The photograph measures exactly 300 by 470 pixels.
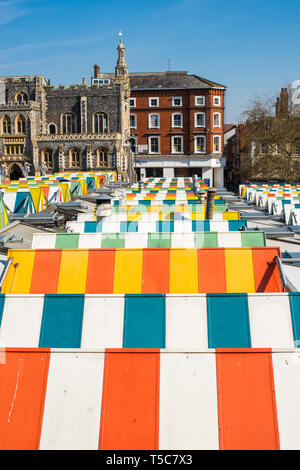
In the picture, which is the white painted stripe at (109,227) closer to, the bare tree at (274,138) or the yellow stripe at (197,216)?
the yellow stripe at (197,216)

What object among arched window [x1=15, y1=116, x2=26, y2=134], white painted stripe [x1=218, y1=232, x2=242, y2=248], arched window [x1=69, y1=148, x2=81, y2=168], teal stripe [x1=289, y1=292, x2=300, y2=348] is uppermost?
arched window [x1=15, y1=116, x2=26, y2=134]

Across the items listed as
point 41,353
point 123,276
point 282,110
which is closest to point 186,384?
point 41,353

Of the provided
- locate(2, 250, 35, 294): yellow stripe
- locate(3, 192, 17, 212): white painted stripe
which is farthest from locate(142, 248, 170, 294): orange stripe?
locate(3, 192, 17, 212): white painted stripe

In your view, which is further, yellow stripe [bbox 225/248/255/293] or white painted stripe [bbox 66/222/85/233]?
white painted stripe [bbox 66/222/85/233]

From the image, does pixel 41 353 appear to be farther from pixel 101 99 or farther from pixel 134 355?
pixel 101 99

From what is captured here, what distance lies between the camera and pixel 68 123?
194ft

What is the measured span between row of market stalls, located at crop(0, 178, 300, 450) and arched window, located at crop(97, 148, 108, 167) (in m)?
48.4

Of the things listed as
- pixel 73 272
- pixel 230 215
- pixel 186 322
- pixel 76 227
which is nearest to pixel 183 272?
pixel 73 272

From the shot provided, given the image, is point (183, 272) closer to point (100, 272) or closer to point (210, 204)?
point (100, 272)

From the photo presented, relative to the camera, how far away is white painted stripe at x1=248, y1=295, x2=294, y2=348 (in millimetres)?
4742

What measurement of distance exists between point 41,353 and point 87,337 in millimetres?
1115

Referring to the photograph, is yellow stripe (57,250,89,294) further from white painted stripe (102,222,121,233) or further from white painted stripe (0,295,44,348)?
white painted stripe (102,222,121,233)

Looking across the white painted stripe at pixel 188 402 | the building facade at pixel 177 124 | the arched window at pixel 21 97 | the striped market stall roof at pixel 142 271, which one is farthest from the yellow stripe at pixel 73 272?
the building facade at pixel 177 124

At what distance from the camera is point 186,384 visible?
361 cm
